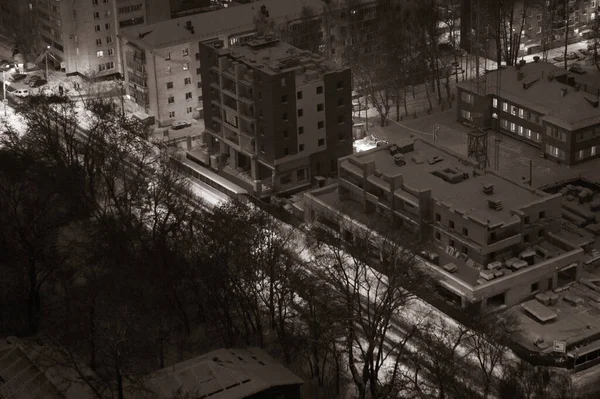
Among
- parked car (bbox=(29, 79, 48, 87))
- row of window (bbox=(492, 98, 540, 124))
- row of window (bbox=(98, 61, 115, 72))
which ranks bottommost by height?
parked car (bbox=(29, 79, 48, 87))

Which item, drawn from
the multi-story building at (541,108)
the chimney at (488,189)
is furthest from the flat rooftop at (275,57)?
the chimney at (488,189)

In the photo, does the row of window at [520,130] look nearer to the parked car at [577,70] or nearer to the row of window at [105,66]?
the parked car at [577,70]

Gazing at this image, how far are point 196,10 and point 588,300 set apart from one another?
59898 mm

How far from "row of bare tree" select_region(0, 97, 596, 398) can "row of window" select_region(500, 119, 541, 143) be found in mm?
23854

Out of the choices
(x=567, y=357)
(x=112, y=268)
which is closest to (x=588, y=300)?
(x=567, y=357)

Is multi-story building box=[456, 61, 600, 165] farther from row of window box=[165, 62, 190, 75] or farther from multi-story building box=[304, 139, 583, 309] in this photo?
row of window box=[165, 62, 190, 75]

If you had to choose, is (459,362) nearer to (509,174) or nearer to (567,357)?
(567,357)

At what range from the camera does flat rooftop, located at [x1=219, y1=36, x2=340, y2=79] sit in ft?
343

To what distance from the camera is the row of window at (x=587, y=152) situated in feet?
356

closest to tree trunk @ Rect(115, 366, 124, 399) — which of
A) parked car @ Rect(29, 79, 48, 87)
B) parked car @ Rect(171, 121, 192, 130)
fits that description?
parked car @ Rect(171, 121, 192, 130)

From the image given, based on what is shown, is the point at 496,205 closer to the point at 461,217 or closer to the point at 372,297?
the point at 461,217

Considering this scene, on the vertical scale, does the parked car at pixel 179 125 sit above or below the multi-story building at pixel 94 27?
below

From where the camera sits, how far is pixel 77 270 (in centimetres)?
9200

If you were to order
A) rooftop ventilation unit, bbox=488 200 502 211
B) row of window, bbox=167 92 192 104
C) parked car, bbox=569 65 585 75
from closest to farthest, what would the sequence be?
rooftop ventilation unit, bbox=488 200 502 211, row of window, bbox=167 92 192 104, parked car, bbox=569 65 585 75
